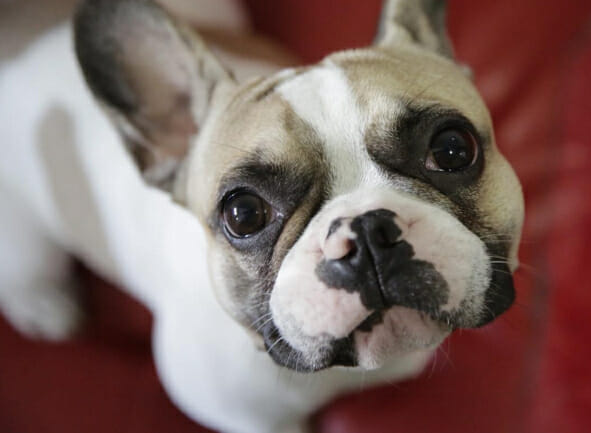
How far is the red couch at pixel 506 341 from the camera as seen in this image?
5.44 feet

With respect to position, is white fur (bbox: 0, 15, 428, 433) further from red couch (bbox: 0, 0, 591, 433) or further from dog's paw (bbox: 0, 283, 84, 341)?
red couch (bbox: 0, 0, 591, 433)

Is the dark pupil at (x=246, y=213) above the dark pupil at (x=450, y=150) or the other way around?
the other way around

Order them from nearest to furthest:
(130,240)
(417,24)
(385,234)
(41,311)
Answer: (385,234) → (417,24) → (130,240) → (41,311)

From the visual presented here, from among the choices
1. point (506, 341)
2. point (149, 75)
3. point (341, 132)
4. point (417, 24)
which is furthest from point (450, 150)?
point (506, 341)

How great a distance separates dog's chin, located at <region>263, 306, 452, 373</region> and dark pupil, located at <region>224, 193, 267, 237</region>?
20 cm

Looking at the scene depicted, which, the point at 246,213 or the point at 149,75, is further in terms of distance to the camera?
the point at 149,75

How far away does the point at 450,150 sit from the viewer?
98 centimetres

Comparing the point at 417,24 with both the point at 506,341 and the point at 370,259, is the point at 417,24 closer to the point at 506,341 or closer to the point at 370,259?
the point at 370,259

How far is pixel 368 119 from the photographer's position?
96 centimetres

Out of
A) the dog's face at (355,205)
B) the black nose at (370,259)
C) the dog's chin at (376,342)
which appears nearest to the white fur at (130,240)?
the dog's face at (355,205)

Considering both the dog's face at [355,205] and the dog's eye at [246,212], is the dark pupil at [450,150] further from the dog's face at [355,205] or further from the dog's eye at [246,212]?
the dog's eye at [246,212]

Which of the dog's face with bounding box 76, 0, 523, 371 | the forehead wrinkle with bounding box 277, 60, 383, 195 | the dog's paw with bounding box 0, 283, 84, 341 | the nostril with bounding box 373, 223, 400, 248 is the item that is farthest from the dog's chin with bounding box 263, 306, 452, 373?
the dog's paw with bounding box 0, 283, 84, 341

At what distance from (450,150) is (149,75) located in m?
0.71

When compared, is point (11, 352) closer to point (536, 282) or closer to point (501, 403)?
point (501, 403)
